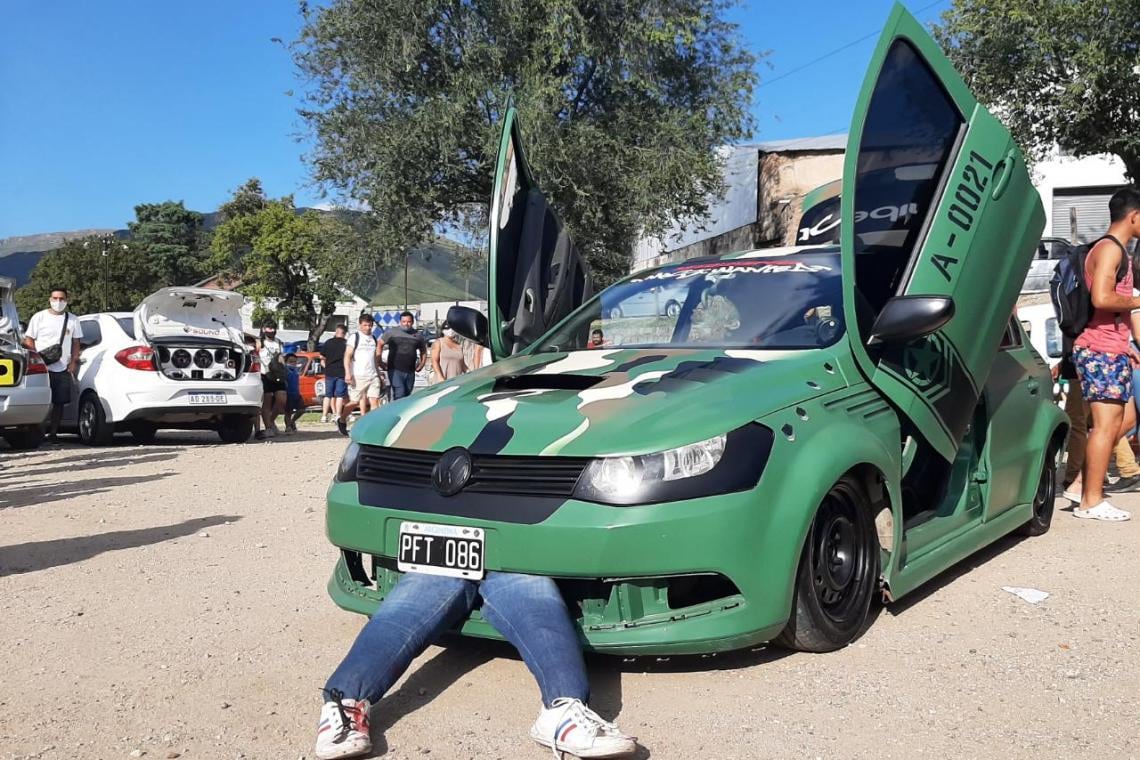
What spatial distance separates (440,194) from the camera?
22.9 meters

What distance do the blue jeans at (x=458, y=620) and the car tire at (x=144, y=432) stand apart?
1118 cm

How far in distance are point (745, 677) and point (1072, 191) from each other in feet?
101

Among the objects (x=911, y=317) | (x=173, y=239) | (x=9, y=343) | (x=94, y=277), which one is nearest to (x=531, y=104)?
(x=9, y=343)

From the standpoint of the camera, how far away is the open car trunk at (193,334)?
12555 mm

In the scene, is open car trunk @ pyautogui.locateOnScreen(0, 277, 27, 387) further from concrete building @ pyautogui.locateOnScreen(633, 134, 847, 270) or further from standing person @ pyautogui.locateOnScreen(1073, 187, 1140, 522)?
concrete building @ pyautogui.locateOnScreen(633, 134, 847, 270)

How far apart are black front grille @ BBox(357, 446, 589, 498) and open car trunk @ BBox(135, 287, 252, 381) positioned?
31.7ft

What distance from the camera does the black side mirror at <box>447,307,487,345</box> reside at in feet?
18.2

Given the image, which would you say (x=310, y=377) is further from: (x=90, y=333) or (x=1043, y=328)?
(x=1043, y=328)

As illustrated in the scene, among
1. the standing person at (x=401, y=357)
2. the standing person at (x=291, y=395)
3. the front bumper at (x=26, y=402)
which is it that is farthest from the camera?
the standing person at (x=291, y=395)

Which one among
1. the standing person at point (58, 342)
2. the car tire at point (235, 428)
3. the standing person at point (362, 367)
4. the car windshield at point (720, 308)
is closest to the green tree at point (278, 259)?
the standing person at point (362, 367)

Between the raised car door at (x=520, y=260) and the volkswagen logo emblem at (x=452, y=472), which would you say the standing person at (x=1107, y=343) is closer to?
the raised car door at (x=520, y=260)

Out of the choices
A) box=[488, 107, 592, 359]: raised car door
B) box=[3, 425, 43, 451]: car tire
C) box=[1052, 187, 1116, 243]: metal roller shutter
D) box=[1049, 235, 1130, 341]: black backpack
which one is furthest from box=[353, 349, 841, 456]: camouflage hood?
box=[1052, 187, 1116, 243]: metal roller shutter

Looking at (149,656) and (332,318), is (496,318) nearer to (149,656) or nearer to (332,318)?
(149,656)

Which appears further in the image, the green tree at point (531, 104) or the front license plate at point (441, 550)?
the green tree at point (531, 104)
